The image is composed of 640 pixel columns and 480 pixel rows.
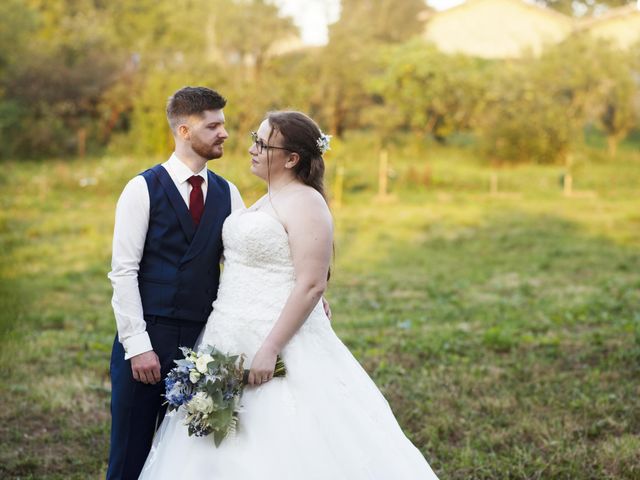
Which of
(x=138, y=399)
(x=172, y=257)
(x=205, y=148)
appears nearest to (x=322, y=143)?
(x=205, y=148)

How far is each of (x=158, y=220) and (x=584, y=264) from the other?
9325 mm

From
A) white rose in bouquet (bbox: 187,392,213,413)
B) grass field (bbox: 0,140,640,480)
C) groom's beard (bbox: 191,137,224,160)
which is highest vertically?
groom's beard (bbox: 191,137,224,160)

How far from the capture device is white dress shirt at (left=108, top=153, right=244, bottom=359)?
2963mm

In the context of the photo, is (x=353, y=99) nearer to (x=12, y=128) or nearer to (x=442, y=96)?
(x=442, y=96)

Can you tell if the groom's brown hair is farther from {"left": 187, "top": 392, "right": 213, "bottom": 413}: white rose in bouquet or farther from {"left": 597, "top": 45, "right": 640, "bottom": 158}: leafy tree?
{"left": 597, "top": 45, "right": 640, "bottom": 158}: leafy tree

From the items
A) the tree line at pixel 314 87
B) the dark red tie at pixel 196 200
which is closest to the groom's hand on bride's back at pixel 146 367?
the dark red tie at pixel 196 200

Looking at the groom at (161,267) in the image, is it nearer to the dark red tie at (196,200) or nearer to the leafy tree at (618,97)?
the dark red tie at (196,200)

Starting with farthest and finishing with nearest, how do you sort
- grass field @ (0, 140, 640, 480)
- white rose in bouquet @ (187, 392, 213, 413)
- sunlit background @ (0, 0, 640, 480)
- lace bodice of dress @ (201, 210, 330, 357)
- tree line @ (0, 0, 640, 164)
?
tree line @ (0, 0, 640, 164) < sunlit background @ (0, 0, 640, 480) < grass field @ (0, 140, 640, 480) < lace bodice of dress @ (201, 210, 330, 357) < white rose in bouquet @ (187, 392, 213, 413)

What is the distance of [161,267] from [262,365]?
608 millimetres

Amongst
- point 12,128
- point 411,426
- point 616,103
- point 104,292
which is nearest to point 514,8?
point 616,103

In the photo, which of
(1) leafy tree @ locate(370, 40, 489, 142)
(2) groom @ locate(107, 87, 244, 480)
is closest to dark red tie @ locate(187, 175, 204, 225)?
(2) groom @ locate(107, 87, 244, 480)

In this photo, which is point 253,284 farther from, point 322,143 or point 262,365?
point 322,143

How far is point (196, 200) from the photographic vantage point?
124 inches

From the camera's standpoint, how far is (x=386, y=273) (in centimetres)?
1095
